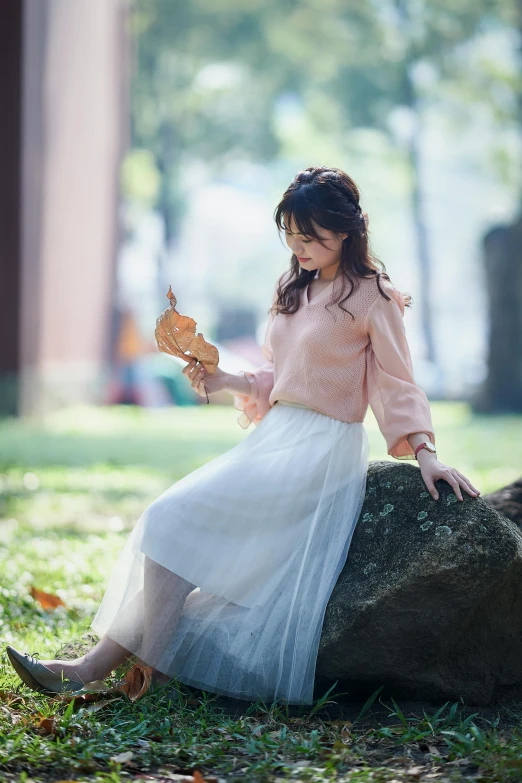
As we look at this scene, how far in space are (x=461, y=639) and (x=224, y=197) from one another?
123 feet

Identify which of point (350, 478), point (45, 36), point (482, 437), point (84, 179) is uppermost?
point (45, 36)

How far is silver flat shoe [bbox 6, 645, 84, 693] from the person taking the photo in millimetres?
2701

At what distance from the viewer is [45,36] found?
13312mm

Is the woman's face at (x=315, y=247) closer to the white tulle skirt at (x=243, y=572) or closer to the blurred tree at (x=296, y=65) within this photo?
the white tulle skirt at (x=243, y=572)

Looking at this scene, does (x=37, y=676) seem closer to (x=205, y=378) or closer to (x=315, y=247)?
(x=205, y=378)

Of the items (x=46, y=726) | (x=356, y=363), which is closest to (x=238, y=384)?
(x=356, y=363)

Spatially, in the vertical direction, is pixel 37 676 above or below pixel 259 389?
below

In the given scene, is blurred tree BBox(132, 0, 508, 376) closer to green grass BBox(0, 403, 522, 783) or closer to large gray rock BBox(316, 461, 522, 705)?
green grass BBox(0, 403, 522, 783)

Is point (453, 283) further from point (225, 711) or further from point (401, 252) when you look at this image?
point (225, 711)

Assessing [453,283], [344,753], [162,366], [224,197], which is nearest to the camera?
[344,753]

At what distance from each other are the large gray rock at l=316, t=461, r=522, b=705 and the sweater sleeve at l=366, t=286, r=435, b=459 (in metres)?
0.18

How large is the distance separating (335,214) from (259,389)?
27.1 inches

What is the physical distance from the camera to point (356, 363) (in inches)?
116

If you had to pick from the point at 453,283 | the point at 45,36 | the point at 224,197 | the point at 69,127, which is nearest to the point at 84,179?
the point at 69,127
